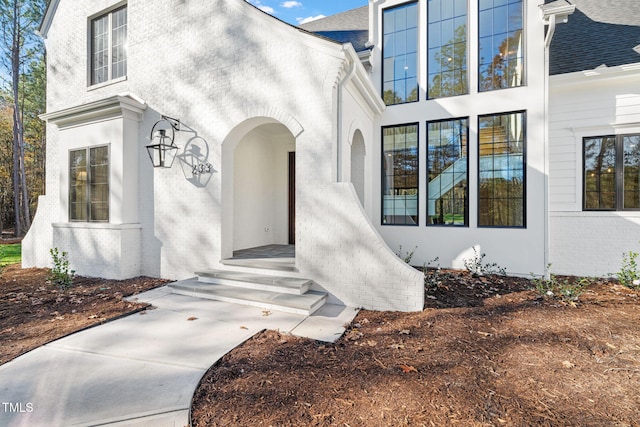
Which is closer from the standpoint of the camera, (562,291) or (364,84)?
(562,291)

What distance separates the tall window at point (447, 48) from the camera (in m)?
6.75

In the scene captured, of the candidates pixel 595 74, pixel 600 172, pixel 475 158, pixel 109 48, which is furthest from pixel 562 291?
pixel 109 48

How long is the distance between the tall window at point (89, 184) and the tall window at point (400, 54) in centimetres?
660

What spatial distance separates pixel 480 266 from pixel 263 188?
5.29 meters

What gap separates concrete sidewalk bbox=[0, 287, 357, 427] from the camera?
7.23ft

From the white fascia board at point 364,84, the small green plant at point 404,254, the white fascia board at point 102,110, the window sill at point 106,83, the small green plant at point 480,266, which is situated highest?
the window sill at point 106,83

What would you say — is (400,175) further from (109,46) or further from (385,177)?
(109,46)

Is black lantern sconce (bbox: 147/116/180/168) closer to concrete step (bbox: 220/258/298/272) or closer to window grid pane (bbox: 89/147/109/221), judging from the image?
window grid pane (bbox: 89/147/109/221)

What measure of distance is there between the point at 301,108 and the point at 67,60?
7078mm

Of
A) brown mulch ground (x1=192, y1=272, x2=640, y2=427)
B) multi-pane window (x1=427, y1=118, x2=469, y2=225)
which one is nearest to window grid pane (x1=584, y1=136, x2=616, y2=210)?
multi-pane window (x1=427, y1=118, x2=469, y2=225)

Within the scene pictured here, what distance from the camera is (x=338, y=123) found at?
4750 millimetres

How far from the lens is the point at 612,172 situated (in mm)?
6465

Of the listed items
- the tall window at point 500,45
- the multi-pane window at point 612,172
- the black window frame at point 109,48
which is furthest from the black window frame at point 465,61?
the black window frame at point 109,48

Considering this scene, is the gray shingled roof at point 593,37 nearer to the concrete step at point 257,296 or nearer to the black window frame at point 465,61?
the black window frame at point 465,61
